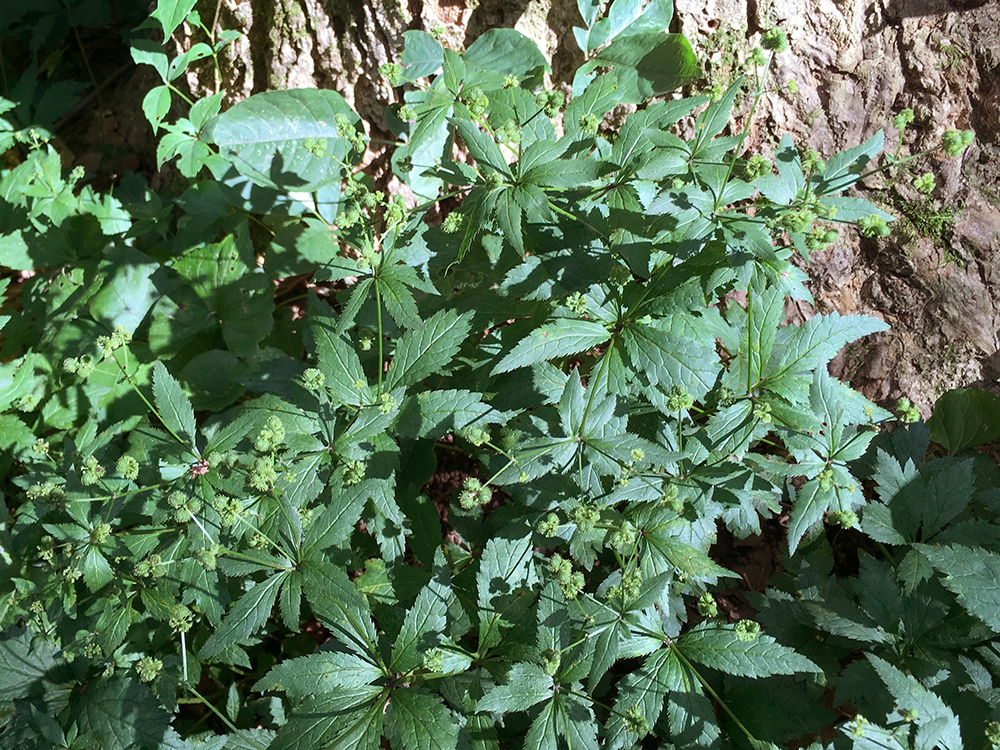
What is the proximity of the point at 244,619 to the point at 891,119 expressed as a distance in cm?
334

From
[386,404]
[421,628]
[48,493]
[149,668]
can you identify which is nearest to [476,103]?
[386,404]

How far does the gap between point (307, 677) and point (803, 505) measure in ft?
5.76

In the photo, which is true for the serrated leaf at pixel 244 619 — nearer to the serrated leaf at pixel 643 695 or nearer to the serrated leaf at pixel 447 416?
the serrated leaf at pixel 447 416

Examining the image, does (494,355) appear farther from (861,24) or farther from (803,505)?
(861,24)

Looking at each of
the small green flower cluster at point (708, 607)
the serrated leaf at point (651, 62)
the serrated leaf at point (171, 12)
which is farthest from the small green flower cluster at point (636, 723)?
the serrated leaf at point (171, 12)

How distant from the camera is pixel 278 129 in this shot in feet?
9.79

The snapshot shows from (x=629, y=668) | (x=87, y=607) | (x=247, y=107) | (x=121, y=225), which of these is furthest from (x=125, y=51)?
(x=629, y=668)

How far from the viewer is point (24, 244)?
3406mm

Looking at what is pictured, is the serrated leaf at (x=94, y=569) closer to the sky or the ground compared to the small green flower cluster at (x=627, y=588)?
closer to the ground

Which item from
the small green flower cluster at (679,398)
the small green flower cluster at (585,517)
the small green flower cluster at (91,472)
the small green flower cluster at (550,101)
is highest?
the small green flower cluster at (550,101)

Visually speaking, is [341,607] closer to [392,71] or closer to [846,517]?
[846,517]

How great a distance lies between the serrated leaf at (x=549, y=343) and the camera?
2049mm

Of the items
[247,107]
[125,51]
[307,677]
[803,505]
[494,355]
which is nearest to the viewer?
[307,677]

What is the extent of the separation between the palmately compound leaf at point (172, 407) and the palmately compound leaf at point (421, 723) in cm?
116
